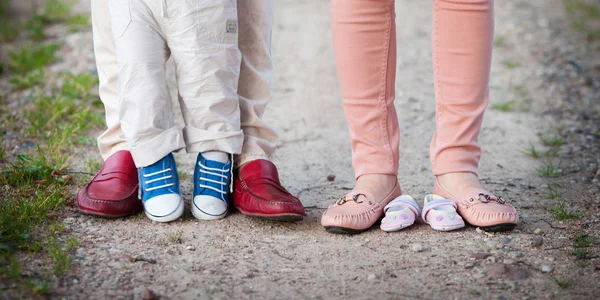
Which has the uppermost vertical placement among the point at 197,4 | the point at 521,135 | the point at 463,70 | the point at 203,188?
the point at 197,4

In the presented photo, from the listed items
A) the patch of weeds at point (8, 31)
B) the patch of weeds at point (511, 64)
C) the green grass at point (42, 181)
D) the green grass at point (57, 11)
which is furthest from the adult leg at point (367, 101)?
the green grass at point (57, 11)

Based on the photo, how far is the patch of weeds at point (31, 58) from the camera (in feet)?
13.6

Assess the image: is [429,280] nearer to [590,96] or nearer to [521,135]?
[521,135]

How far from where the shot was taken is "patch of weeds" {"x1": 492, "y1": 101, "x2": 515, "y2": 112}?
359cm

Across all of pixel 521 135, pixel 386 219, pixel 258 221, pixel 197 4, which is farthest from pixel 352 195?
pixel 521 135

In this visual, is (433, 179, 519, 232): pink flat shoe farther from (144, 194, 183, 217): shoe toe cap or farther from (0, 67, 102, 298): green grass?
(0, 67, 102, 298): green grass

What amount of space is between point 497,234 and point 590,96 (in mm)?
2148

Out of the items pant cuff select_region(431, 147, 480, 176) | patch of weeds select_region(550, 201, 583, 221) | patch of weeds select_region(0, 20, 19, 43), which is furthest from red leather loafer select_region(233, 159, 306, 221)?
patch of weeds select_region(0, 20, 19, 43)

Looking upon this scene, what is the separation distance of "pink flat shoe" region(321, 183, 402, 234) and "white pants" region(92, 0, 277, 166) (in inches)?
13.2

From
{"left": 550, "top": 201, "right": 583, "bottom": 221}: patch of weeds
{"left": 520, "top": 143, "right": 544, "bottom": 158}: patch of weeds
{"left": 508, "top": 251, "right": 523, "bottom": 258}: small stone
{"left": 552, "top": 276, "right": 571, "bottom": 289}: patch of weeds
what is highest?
{"left": 552, "top": 276, "right": 571, "bottom": 289}: patch of weeds

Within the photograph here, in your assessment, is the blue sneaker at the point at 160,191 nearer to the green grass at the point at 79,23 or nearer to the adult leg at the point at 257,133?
the adult leg at the point at 257,133

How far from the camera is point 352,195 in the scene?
6.91 feet

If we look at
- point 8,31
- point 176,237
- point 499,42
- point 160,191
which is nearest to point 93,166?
point 160,191

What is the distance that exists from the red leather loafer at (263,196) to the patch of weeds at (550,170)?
1.13 metres
